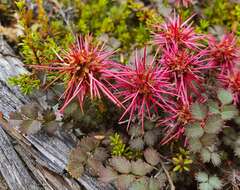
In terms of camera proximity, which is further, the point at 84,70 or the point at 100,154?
the point at 100,154

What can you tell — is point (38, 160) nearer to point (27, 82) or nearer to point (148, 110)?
point (27, 82)

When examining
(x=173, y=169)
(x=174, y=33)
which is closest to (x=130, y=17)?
(x=174, y=33)

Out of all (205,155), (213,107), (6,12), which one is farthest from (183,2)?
(6,12)

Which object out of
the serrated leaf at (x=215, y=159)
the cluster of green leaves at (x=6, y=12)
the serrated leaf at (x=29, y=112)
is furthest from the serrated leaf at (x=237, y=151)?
the cluster of green leaves at (x=6, y=12)

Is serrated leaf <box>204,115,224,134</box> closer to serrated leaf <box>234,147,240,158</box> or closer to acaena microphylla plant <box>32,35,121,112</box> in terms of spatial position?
serrated leaf <box>234,147,240,158</box>

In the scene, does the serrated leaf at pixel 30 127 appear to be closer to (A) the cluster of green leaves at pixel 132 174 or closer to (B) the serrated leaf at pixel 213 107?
(A) the cluster of green leaves at pixel 132 174

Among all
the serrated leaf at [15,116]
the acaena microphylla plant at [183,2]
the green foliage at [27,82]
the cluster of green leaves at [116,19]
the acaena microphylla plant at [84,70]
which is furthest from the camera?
the cluster of green leaves at [116,19]

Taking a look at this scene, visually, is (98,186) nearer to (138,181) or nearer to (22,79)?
(138,181)
